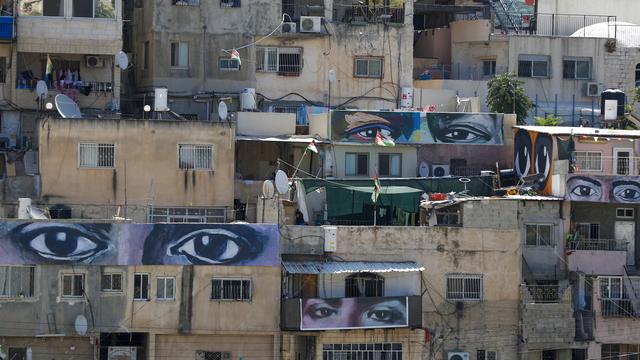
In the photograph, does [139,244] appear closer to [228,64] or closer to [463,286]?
[463,286]

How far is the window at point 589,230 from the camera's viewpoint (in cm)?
5823

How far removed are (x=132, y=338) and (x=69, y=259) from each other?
300 centimetres

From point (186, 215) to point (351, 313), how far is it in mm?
6591

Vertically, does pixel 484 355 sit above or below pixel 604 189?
below

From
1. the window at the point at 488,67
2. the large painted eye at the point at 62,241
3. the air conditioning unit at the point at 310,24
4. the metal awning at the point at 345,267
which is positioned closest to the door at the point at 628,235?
the metal awning at the point at 345,267

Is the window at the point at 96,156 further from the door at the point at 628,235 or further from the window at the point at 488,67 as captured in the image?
the window at the point at 488,67

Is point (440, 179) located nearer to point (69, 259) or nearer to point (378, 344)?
point (378, 344)

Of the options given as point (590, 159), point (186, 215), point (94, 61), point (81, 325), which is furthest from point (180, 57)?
point (81, 325)

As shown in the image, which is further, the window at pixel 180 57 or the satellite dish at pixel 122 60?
the window at pixel 180 57

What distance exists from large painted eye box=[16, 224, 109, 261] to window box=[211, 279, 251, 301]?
10.1ft

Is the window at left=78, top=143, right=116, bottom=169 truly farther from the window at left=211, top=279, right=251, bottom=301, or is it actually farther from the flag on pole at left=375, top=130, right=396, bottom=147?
the flag on pole at left=375, top=130, right=396, bottom=147

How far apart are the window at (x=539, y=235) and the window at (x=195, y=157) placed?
920cm

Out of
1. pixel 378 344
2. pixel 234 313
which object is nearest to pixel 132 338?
pixel 234 313

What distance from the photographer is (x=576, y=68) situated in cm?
6856
